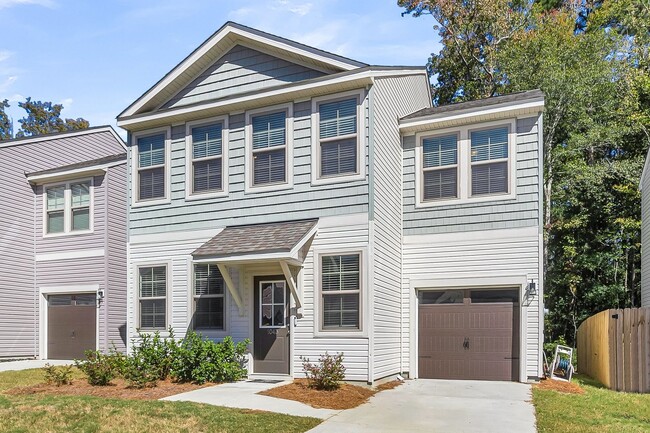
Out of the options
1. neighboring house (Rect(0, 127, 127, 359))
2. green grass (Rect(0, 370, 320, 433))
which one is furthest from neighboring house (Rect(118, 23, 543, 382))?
neighboring house (Rect(0, 127, 127, 359))

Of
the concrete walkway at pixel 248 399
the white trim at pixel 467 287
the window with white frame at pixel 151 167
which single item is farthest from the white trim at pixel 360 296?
the window with white frame at pixel 151 167

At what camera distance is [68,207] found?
57.6 feet

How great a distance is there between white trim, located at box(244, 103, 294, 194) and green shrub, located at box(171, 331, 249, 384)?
10.5 ft

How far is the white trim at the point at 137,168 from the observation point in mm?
13344

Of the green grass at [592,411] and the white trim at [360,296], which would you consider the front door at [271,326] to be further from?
the green grass at [592,411]

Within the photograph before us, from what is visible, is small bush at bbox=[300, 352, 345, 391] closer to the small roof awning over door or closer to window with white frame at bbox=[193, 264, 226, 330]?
the small roof awning over door

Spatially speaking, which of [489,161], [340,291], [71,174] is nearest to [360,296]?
[340,291]

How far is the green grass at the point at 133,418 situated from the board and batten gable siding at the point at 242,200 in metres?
4.50

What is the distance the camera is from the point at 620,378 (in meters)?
11.4

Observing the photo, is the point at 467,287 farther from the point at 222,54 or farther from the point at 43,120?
the point at 43,120

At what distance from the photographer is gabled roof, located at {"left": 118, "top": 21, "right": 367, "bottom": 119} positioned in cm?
1175

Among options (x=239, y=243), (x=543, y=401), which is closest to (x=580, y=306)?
(x=543, y=401)

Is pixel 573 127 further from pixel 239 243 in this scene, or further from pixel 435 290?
pixel 239 243

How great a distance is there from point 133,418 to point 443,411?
4448mm
